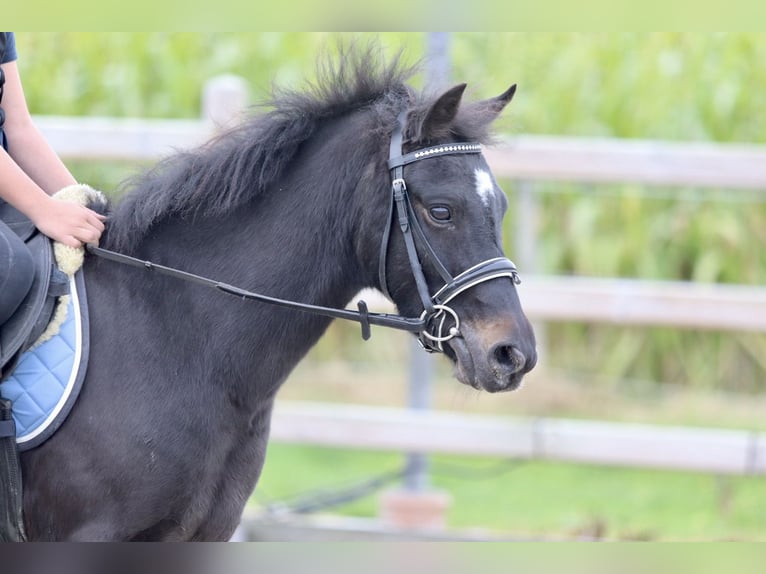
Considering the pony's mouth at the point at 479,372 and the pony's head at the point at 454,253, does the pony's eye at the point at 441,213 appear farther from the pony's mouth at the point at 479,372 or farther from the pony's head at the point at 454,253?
the pony's mouth at the point at 479,372

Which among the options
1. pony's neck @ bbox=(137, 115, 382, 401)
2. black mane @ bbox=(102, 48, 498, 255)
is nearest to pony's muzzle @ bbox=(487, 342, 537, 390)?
pony's neck @ bbox=(137, 115, 382, 401)

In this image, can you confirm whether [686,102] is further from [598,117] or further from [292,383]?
[292,383]

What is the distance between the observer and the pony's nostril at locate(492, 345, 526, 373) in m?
2.44

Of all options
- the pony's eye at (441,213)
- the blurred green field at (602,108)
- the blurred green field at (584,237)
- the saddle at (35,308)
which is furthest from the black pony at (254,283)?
the blurred green field at (602,108)

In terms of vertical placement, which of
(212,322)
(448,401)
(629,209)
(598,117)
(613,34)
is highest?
(613,34)

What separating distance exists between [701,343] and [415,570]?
5020 millimetres

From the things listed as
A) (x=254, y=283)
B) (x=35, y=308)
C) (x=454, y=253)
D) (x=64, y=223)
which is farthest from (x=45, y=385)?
(x=454, y=253)

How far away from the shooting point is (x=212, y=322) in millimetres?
2691

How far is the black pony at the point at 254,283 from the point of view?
99.1 inches

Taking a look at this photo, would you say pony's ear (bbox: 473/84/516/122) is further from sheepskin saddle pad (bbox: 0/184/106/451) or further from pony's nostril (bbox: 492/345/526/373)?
sheepskin saddle pad (bbox: 0/184/106/451)

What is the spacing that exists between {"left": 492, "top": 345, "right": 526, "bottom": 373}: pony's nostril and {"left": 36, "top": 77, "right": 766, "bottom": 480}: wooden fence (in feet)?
8.43

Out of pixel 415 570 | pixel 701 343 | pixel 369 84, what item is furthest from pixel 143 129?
pixel 701 343

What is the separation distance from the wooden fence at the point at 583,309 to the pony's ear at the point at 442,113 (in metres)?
2.42

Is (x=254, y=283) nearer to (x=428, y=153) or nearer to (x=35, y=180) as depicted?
(x=428, y=153)
